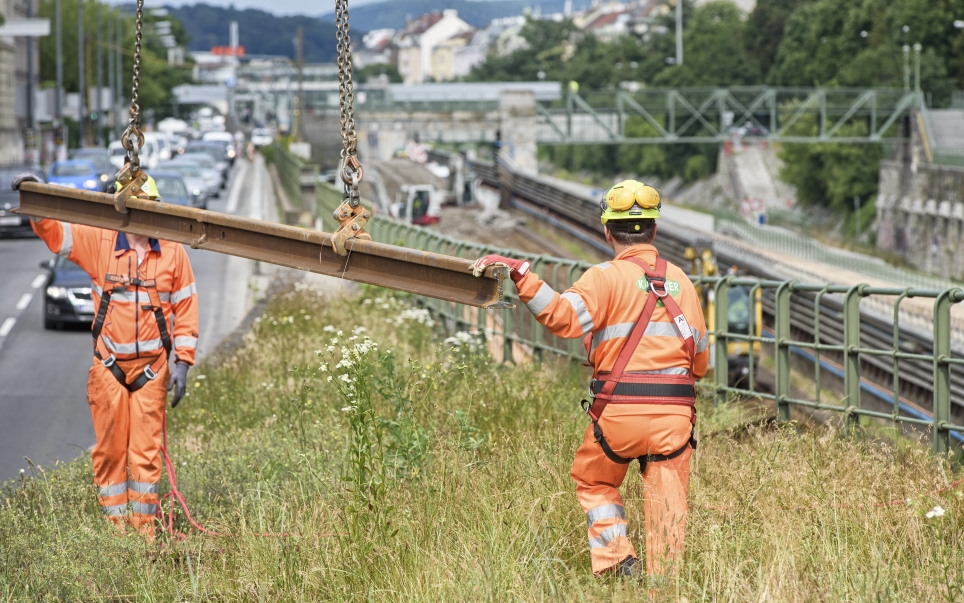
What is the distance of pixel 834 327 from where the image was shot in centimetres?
2439

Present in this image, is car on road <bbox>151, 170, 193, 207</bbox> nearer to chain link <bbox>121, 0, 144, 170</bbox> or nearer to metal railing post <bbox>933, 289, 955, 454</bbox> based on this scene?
chain link <bbox>121, 0, 144, 170</bbox>

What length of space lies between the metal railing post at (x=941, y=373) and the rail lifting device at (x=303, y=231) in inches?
154

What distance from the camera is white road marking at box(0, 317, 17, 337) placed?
1983 cm

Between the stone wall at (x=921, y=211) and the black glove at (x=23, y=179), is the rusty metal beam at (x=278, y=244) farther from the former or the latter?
the stone wall at (x=921, y=211)

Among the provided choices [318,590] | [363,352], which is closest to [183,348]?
[363,352]

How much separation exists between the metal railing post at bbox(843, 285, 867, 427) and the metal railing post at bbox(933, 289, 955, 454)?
2.05 feet

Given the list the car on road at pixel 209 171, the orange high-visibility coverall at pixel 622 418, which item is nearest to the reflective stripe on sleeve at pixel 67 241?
the orange high-visibility coverall at pixel 622 418

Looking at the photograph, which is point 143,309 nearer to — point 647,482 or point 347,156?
point 347,156

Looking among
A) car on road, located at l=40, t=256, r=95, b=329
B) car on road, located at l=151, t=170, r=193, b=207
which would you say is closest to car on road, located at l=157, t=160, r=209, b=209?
car on road, located at l=151, t=170, r=193, b=207

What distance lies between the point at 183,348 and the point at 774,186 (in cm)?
8108

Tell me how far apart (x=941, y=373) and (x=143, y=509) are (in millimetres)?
5045

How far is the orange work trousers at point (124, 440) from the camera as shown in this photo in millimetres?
6918

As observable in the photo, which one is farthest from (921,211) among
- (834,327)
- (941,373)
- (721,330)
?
(941,373)

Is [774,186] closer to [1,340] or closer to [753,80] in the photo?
[753,80]
